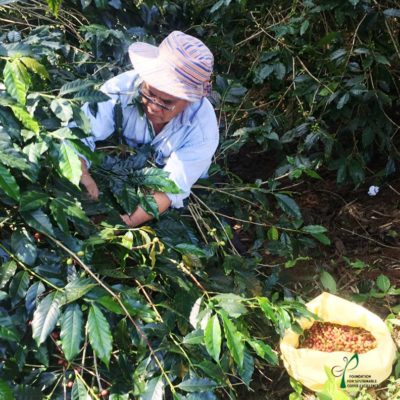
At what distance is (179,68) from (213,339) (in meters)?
0.77

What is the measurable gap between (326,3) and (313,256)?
1195 mm

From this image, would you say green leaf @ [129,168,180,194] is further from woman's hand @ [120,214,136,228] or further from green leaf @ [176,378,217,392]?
green leaf @ [176,378,217,392]

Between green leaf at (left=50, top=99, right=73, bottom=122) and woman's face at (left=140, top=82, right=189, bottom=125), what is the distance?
1.36 ft

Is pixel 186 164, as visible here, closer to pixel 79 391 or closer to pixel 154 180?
pixel 154 180

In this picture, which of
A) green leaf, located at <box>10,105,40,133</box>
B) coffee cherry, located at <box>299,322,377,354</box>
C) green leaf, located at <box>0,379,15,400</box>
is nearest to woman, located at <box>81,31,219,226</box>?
green leaf, located at <box>10,105,40,133</box>

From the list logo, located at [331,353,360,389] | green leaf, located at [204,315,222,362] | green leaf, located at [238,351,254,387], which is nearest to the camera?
green leaf, located at [204,315,222,362]

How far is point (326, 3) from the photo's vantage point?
2.42m

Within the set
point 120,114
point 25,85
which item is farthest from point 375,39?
point 25,85

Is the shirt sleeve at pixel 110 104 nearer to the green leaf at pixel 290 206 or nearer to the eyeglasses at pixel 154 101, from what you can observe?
the eyeglasses at pixel 154 101

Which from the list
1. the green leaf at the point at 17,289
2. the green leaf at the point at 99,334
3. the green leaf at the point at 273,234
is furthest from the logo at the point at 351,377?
the green leaf at the point at 17,289

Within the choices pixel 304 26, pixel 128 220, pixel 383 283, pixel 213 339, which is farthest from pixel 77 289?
pixel 304 26

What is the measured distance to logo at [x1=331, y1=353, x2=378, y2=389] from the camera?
1942mm

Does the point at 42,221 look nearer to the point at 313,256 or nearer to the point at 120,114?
the point at 120,114

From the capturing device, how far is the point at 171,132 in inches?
68.7
